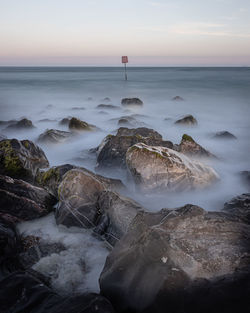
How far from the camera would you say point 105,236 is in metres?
4.00

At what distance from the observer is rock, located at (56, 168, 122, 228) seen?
4219mm

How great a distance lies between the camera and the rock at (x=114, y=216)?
385cm

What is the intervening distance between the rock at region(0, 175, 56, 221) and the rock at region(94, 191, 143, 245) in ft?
3.32

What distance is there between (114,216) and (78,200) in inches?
28.2

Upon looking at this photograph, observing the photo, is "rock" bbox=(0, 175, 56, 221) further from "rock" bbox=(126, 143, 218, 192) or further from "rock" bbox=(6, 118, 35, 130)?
"rock" bbox=(6, 118, 35, 130)

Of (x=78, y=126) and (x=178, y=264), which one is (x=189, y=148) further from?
(x=178, y=264)

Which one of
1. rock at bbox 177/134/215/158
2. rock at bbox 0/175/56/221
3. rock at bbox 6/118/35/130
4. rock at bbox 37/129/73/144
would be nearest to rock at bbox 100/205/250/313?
rock at bbox 0/175/56/221

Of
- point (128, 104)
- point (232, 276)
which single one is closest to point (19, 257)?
point (232, 276)

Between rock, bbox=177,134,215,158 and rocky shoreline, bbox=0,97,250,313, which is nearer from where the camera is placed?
rocky shoreline, bbox=0,97,250,313

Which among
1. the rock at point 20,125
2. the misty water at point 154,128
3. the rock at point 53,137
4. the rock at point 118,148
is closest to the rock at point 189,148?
the misty water at point 154,128

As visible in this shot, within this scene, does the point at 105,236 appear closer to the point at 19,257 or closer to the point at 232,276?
the point at 19,257

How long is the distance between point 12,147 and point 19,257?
295 centimetres

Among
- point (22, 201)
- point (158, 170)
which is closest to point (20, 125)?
point (22, 201)

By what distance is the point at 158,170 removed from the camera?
5469mm
